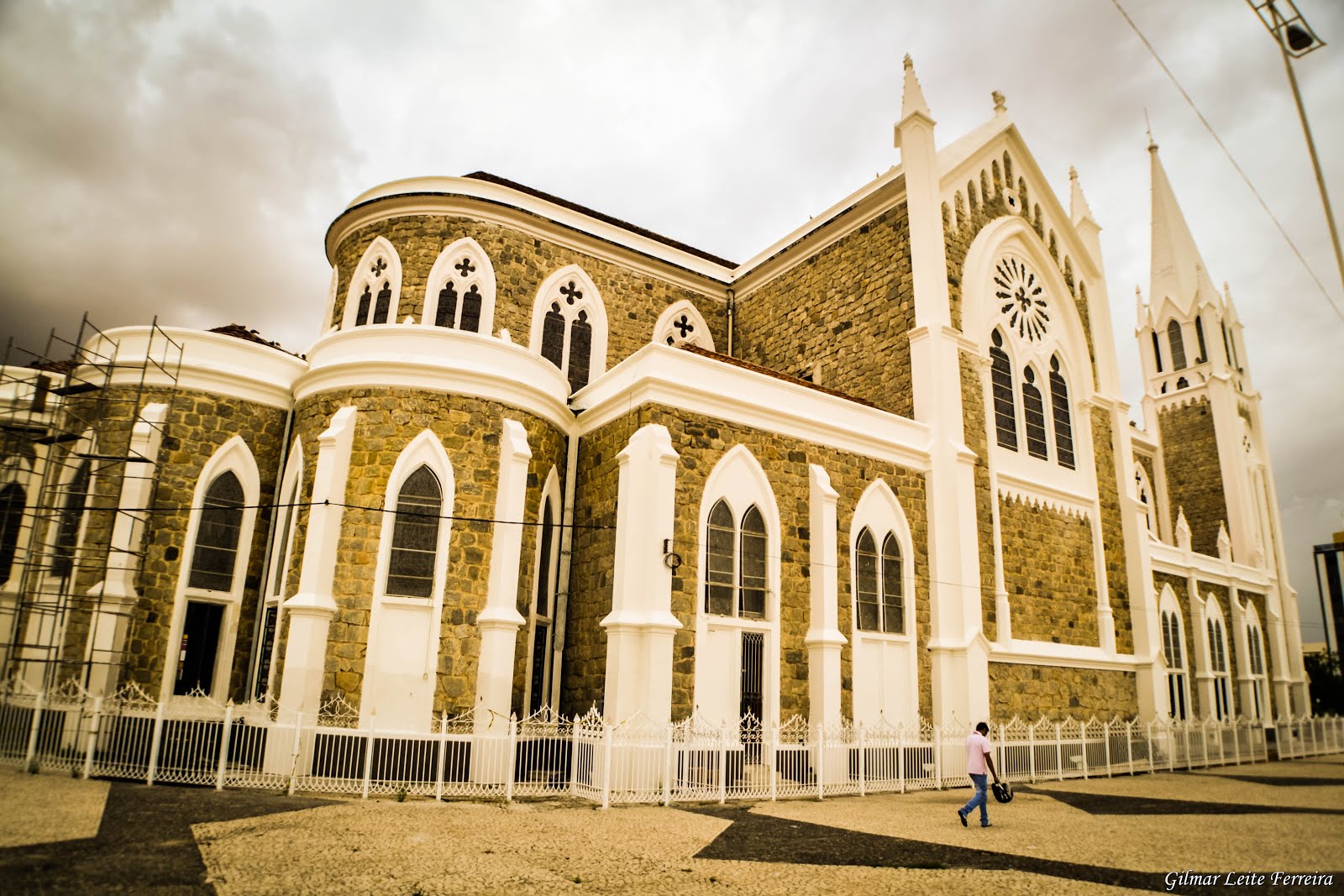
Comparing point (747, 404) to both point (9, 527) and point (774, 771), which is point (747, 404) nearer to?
point (774, 771)

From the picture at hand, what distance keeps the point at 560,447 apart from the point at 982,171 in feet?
45.9

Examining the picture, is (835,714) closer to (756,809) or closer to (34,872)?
(756,809)

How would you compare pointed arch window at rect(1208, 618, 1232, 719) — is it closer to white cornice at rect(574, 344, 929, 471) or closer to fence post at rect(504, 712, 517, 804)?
white cornice at rect(574, 344, 929, 471)

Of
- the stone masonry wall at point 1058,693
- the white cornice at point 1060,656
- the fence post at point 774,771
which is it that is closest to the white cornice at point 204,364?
the fence post at point 774,771

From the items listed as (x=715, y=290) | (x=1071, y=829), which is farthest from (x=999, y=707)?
(x=715, y=290)

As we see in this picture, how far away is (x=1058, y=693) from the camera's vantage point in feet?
62.6

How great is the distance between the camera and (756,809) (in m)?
11.6

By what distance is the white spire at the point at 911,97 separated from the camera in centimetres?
2003

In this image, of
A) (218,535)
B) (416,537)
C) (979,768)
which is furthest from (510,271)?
(979,768)

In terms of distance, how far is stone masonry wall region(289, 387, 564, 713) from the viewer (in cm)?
1311

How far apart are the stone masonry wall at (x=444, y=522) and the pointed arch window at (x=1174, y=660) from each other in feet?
70.7

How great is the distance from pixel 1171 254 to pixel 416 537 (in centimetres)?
3920

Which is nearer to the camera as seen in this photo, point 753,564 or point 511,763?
point 511,763

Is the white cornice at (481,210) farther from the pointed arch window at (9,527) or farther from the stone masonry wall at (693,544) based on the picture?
the pointed arch window at (9,527)
